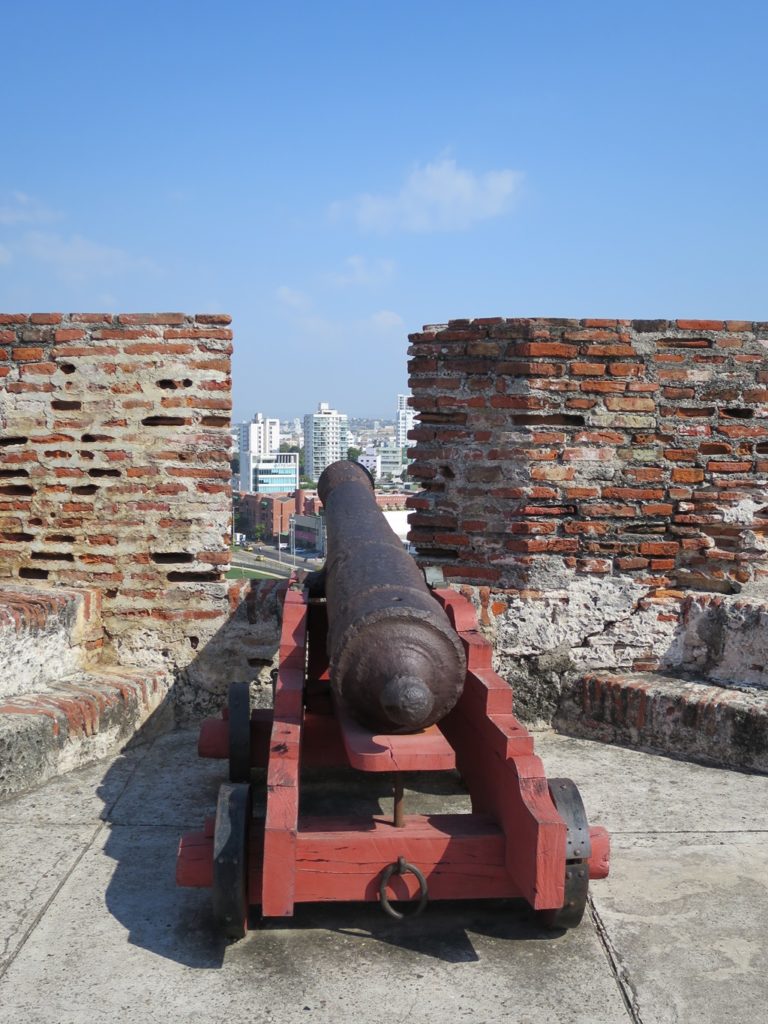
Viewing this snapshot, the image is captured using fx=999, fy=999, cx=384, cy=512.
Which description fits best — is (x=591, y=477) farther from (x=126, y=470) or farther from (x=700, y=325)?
(x=126, y=470)

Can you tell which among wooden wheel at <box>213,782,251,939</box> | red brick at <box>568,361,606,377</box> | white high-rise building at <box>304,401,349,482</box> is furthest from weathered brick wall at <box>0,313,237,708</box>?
white high-rise building at <box>304,401,349,482</box>

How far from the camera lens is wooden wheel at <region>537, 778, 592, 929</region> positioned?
286 cm

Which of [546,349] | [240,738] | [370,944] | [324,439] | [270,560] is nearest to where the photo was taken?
[370,944]

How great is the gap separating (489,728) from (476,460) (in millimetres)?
2052

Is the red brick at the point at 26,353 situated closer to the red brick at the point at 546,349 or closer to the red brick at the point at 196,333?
the red brick at the point at 196,333

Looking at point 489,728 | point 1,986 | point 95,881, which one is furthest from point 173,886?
point 489,728

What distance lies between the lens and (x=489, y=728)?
10.9ft

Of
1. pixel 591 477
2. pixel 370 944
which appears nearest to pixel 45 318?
pixel 591 477

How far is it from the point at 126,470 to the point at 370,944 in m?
2.85

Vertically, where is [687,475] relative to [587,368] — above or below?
below

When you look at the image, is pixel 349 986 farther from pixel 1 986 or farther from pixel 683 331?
pixel 683 331

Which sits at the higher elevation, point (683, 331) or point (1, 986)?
point (683, 331)

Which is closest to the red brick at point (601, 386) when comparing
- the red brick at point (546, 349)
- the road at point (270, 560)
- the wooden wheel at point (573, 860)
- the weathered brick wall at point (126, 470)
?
the red brick at point (546, 349)

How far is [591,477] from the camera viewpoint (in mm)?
5031
